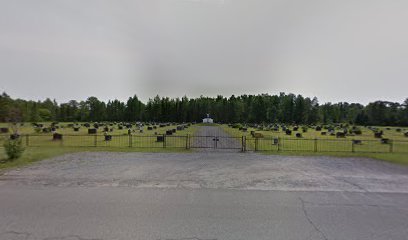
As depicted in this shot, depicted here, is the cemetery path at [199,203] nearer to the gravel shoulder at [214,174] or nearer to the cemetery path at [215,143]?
the gravel shoulder at [214,174]

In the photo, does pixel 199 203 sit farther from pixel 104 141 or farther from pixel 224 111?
pixel 224 111

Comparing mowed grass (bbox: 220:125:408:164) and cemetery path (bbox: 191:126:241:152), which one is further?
cemetery path (bbox: 191:126:241:152)

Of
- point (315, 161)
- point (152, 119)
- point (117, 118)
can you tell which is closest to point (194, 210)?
point (315, 161)

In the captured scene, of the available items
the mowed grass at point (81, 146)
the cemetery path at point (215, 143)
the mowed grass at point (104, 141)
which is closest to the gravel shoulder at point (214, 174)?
the mowed grass at point (81, 146)

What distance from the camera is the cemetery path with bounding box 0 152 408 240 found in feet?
13.7

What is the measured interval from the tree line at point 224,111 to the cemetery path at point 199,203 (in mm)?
96295

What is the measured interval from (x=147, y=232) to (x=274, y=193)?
3833 millimetres

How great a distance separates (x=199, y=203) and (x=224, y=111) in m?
103

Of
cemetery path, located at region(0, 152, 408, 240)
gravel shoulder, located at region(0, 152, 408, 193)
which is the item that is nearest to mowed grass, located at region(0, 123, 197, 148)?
gravel shoulder, located at region(0, 152, 408, 193)

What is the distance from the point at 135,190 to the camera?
6.56 metres

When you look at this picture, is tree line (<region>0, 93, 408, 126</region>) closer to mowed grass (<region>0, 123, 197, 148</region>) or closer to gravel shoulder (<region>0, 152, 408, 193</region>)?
mowed grass (<region>0, 123, 197, 148</region>)

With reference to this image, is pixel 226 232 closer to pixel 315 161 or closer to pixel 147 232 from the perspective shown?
pixel 147 232

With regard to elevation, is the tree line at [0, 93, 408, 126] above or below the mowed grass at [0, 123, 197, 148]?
above

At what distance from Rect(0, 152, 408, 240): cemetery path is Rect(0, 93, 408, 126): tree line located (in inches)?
3791
